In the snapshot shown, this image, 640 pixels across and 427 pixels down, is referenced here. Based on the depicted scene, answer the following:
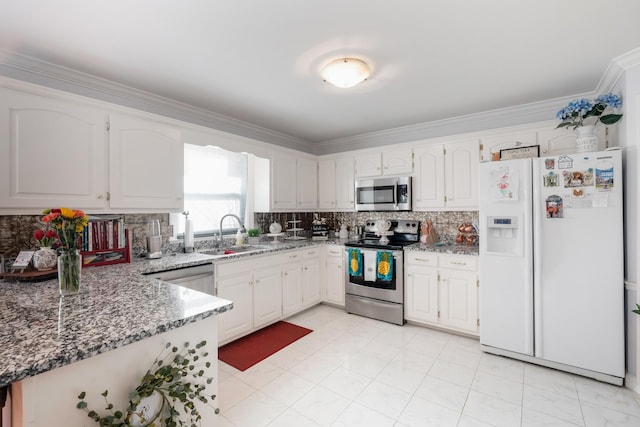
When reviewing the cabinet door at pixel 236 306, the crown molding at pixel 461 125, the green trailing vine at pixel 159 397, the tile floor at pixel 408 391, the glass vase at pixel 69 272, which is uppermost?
the crown molding at pixel 461 125

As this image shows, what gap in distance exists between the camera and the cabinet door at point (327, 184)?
4.31 m

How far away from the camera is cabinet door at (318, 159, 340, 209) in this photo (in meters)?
4.31

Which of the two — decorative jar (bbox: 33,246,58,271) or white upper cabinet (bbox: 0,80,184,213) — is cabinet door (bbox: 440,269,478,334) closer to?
white upper cabinet (bbox: 0,80,184,213)

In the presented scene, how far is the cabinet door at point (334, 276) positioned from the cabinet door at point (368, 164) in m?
1.09

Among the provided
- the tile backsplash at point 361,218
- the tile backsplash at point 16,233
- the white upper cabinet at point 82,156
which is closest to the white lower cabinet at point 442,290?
the tile backsplash at point 361,218

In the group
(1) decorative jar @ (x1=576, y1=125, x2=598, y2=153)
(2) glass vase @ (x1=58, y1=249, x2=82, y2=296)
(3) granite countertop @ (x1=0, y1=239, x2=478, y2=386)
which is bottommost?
(3) granite countertop @ (x1=0, y1=239, x2=478, y2=386)

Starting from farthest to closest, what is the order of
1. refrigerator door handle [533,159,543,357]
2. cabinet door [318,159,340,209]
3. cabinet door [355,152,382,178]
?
cabinet door [318,159,340,209], cabinet door [355,152,382,178], refrigerator door handle [533,159,543,357]

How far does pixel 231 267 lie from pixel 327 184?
2.10m

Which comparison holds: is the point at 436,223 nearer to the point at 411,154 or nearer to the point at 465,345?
the point at 411,154

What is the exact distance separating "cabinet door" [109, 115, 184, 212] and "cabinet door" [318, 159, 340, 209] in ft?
7.16

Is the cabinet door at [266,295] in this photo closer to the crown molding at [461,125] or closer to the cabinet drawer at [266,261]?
the cabinet drawer at [266,261]

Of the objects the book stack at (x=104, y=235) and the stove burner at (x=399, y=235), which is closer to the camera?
the book stack at (x=104, y=235)

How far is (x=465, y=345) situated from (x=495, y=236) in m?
1.12

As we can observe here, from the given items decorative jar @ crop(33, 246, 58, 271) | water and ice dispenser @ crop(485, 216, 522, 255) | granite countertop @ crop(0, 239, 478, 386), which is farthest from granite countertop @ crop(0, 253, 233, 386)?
water and ice dispenser @ crop(485, 216, 522, 255)
